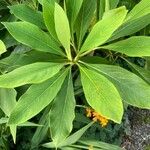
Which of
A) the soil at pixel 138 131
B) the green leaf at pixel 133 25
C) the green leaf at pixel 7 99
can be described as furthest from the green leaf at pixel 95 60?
the soil at pixel 138 131

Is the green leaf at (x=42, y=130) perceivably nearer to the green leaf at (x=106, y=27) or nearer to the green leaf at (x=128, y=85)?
the green leaf at (x=128, y=85)

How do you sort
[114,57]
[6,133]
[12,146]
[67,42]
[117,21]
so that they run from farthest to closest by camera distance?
[12,146] < [6,133] < [114,57] < [67,42] < [117,21]

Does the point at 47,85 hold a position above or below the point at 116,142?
above

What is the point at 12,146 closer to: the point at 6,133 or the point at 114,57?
the point at 6,133

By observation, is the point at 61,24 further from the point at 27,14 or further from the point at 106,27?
the point at 27,14

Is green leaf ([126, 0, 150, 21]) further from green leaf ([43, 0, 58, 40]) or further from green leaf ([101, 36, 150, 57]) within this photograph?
green leaf ([43, 0, 58, 40])

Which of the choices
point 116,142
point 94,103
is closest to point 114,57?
point 94,103

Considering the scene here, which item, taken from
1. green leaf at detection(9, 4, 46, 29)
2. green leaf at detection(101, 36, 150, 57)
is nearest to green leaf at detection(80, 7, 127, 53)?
green leaf at detection(101, 36, 150, 57)
